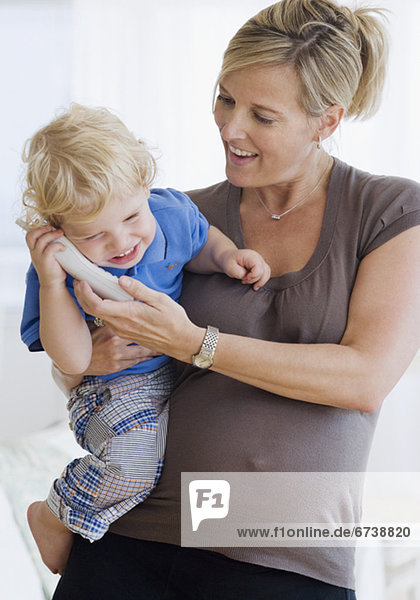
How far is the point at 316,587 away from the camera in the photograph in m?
1.25

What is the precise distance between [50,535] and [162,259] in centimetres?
66

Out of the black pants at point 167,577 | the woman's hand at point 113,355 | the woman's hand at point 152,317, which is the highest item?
the woman's hand at point 152,317

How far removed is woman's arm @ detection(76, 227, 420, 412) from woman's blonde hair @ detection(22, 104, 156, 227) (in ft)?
0.51

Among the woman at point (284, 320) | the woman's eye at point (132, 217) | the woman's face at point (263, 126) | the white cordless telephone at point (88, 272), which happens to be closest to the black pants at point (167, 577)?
the woman at point (284, 320)

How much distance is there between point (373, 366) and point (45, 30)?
3.05 metres

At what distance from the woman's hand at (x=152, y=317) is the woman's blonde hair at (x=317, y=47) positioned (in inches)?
20.2

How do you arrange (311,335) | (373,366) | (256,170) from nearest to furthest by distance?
(373,366), (311,335), (256,170)

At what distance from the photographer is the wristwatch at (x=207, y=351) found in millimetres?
1229

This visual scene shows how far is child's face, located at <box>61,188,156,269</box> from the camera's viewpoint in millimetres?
1227

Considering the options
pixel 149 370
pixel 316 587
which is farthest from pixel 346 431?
pixel 149 370

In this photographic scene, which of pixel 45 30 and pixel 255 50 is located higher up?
pixel 255 50

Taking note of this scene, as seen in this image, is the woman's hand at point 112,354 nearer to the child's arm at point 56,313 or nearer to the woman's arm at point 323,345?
the child's arm at point 56,313

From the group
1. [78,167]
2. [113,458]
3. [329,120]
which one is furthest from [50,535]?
[329,120]

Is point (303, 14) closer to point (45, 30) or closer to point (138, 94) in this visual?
point (138, 94)
